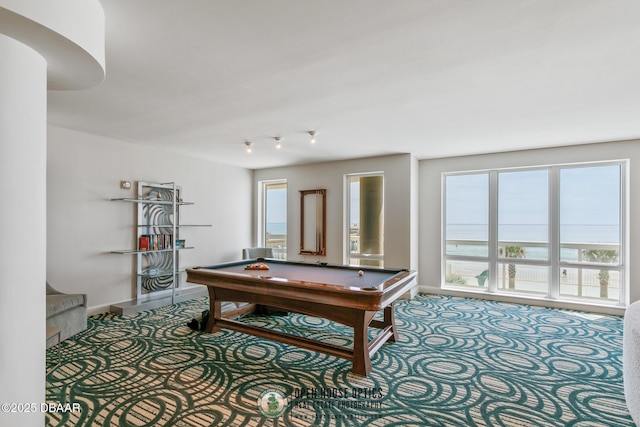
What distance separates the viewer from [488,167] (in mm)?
5723

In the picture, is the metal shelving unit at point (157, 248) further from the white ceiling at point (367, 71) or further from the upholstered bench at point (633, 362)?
the upholstered bench at point (633, 362)

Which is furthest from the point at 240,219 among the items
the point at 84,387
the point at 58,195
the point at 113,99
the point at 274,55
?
the point at 274,55

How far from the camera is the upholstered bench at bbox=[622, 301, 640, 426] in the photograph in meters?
2.09

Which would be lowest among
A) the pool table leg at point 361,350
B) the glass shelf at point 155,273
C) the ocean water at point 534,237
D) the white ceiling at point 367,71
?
the pool table leg at point 361,350

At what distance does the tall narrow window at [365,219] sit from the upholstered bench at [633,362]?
395 cm

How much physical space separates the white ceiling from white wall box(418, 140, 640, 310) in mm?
324

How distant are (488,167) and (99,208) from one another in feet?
20.7

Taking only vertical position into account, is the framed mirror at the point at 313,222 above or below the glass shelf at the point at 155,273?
above

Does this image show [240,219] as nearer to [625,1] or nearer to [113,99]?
[113,99]

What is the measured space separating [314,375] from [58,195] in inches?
158

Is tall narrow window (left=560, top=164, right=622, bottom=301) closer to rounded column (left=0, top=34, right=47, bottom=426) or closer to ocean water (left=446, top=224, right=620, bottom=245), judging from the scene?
ocean water (left=446, top=224, right=620, bottom=245)

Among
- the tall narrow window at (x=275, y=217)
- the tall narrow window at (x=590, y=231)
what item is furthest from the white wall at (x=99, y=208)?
the tall narrow window at (x=590, y=231)

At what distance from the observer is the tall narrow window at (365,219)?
20.4 ft

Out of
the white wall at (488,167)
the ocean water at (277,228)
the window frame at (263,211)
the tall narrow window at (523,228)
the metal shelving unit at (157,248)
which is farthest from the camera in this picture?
the window frame at (263,211)
